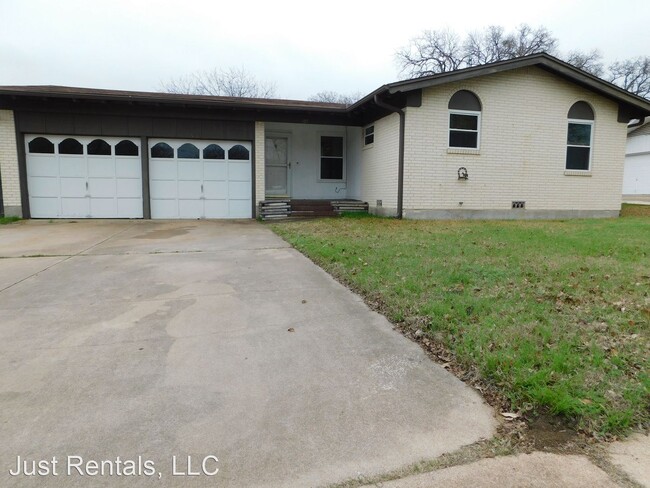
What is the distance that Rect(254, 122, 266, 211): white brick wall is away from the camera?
45.2 feet

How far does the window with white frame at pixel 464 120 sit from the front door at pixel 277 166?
643 cm

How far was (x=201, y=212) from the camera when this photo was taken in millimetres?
13734

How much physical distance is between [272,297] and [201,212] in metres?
9.84

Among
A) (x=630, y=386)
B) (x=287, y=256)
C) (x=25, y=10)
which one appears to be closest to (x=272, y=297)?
(x=287, y=256)

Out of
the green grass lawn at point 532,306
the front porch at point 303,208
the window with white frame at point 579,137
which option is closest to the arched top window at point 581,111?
the window with white frame at point 579,137

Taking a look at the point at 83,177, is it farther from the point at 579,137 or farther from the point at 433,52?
the point at 433,52

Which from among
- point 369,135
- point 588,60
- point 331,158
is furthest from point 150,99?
point 588,60

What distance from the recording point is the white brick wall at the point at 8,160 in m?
12.4

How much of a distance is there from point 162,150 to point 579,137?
13.6 m

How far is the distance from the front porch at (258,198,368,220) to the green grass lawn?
5704 millimetres

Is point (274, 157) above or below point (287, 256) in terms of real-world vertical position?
above

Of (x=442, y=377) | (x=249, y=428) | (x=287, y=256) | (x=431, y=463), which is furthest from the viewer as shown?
(x=287, y=256)

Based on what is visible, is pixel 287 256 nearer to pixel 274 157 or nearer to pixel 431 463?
pixel 431 463

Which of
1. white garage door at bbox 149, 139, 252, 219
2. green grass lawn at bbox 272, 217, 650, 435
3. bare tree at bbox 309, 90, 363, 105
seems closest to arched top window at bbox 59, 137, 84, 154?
white garage door at bbox 149, 139, 252, 219
